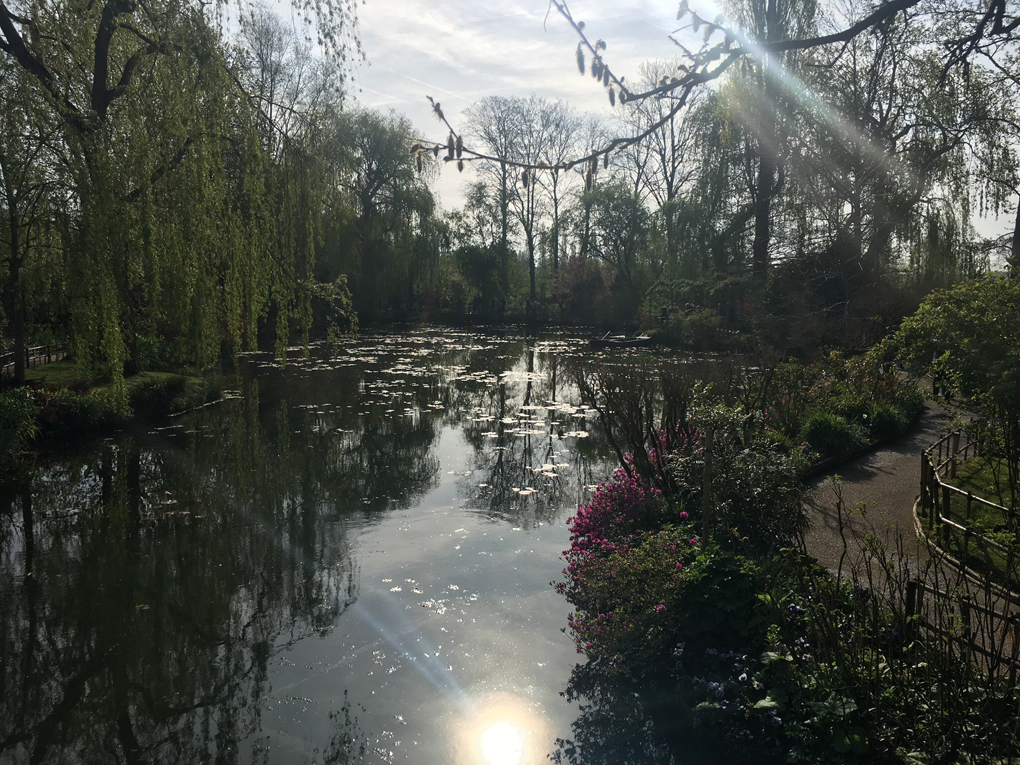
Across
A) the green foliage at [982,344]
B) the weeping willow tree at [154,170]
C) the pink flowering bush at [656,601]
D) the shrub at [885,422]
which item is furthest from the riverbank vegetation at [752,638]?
the weeping willow tree at [154,170]

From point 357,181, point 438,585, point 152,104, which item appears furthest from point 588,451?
point 357,181

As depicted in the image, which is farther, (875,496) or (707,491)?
(875,496)

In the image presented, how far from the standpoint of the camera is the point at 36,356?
18656 millimetres

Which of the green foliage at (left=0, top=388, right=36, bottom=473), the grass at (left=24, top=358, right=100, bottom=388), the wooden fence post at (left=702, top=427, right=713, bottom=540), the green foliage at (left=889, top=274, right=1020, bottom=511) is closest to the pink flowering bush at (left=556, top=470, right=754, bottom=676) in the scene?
the wooden fence post at (left=702, top=427, right=713, bottom=540)

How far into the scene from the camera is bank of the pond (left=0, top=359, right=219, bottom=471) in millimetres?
10836

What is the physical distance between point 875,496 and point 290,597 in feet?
22.7

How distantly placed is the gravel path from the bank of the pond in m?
9.60

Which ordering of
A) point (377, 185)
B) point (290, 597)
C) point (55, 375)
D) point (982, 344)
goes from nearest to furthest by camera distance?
point (982, 344), point (290, 597), point (55, 375), point (377, 185)

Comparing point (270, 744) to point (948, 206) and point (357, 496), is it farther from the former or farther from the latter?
point (948, 206)

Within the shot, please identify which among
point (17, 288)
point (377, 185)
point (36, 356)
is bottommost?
point (36, 356)

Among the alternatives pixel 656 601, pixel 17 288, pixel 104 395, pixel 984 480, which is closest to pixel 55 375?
pixel 104 395

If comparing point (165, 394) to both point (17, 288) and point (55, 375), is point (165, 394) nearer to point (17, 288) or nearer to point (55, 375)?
point (55, 375)

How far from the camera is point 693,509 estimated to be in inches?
281

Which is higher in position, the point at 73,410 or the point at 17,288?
the point at 17,288
